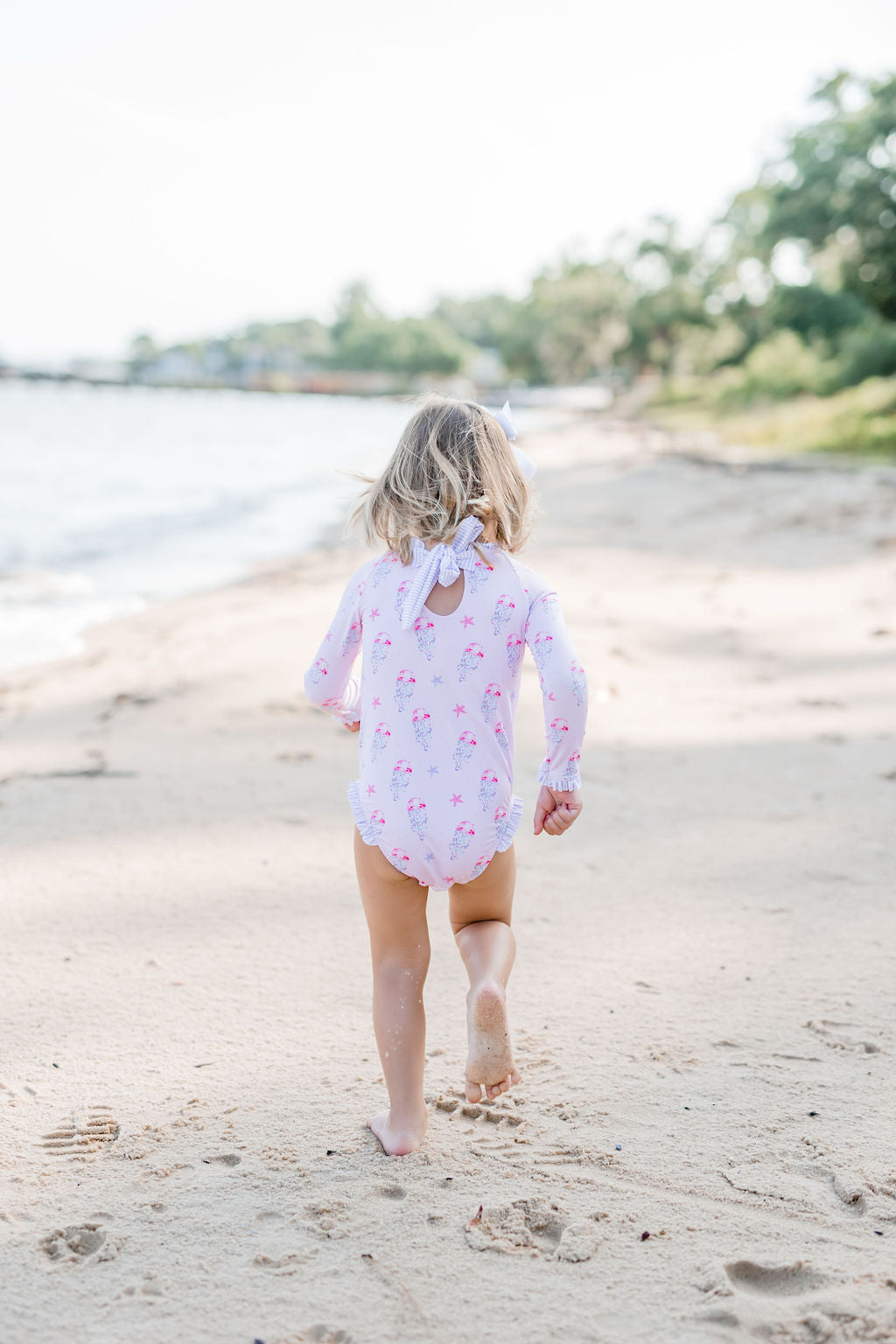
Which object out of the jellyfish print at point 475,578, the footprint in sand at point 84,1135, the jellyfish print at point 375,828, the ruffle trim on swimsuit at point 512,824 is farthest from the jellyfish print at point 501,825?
the footprint in sand at point 84,1135

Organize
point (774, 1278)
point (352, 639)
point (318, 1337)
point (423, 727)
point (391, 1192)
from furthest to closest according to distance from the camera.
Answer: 1. point (352, 639)
2. point (423, 727)
3. point (391, 1192)
4. point (774, 1278)
5. point (318, 1337)

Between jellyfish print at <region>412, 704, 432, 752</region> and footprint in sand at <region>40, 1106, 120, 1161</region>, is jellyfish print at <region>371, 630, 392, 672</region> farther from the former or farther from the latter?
→ footprint in sand at <region>40, 1106, 120, 1161</region>

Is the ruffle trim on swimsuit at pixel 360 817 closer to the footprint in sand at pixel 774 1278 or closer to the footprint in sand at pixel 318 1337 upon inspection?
the footprint in sand at pixel 318 1337

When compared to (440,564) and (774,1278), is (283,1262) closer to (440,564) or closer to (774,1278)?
(774,1278)

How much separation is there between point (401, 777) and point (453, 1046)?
795mm

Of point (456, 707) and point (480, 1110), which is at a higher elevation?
point (456, 707)

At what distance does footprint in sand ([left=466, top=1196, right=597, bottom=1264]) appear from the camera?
5.88 ft

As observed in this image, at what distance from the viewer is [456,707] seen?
206cm

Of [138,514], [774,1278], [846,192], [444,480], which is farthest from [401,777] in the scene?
[846,192]

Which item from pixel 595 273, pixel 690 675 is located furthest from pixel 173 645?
pixel 595 273

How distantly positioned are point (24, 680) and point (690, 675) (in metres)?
3.70

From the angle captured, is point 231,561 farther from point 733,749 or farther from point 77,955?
point 77,955

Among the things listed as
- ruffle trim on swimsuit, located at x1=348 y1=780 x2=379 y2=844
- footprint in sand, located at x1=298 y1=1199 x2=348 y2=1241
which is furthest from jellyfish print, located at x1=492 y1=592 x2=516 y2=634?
footprint in sand, located at x1=298 y1=1199 x2=348 y2=1241

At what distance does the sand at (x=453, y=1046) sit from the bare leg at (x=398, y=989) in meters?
0.09
